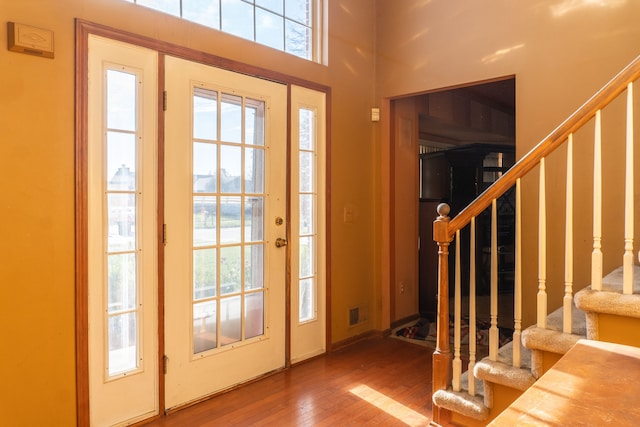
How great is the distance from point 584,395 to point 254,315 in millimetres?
2135

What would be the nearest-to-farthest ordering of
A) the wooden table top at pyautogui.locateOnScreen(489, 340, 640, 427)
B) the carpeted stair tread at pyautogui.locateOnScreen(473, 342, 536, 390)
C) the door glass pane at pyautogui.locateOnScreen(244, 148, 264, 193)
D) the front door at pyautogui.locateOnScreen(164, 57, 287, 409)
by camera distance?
the wooden table top at pyautogui.locateOnScreen(489, 340, 640, 427) < the carpeted stair tread at pyautogui.locateOnScreen(473, 342, 536, 390) < the front door at pyautogui.locateOnScreen(164, 57, 287, 409) < the door glass pane at pyautogui.locateOnScreen(244, 148, 264, 193)

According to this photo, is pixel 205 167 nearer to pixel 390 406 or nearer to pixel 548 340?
pixel 390 406

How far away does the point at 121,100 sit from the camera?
2268 millimetres

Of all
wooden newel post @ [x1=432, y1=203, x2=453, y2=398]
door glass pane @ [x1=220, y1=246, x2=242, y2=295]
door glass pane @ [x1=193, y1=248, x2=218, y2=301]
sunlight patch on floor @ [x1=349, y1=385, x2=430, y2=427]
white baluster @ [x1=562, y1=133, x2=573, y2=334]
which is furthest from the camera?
door glass pane @ [x1=220, y1=246, x2=242, y2=295]

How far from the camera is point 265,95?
2.89 meters

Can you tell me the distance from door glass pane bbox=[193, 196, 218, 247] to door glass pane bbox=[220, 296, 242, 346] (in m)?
0.39

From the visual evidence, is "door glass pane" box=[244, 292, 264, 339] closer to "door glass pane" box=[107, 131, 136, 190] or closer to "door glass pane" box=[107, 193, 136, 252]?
"door glass pane" box=[107, 193, 136, 252]

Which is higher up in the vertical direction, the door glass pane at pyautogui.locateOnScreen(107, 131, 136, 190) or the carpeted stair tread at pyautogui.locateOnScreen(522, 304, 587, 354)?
the door glass pane at pyautogui.locateOnScreen(107, 131, 136, 190)

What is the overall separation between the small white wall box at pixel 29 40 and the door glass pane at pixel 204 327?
151 cm

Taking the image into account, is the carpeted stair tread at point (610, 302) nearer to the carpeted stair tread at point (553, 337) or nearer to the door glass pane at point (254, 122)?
the carpeted stair tread at point (553, 337)

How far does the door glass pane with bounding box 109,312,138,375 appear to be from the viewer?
2.26m

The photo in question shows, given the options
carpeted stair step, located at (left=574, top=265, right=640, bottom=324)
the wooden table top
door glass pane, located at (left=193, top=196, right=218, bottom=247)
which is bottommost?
the wooden table top

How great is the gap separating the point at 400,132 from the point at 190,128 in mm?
2002

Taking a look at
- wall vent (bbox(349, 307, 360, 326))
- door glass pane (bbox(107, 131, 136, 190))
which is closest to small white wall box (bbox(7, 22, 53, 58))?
door glass pane (bbox(107, 131, 136, 190))
